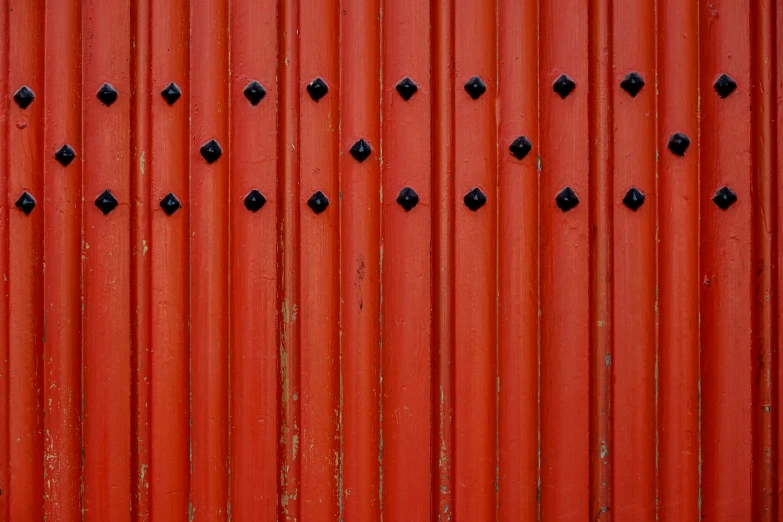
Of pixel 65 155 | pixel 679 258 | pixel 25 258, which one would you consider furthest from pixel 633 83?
pixel 25 258

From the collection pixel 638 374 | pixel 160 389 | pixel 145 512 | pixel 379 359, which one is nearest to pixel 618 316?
pixel 638 374

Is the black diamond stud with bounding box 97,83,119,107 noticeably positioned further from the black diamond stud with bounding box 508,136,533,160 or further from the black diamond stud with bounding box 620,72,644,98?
the black diamond stud with bounding box 620,72,644,98

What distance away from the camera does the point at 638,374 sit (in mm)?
1173

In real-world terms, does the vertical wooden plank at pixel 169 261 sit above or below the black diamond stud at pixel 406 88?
below

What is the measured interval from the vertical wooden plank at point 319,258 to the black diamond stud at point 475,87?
0.28 meters

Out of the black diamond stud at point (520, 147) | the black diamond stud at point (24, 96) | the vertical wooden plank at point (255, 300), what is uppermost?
the black diamond stud at point (24, 96)

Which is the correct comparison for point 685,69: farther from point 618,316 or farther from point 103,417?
point 103,417

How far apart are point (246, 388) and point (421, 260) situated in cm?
47

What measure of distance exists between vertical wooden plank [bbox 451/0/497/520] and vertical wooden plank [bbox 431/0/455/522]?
0.6 inches

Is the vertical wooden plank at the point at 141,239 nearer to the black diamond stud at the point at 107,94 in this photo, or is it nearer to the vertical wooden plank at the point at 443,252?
the black diamond stud at the point at 107,94

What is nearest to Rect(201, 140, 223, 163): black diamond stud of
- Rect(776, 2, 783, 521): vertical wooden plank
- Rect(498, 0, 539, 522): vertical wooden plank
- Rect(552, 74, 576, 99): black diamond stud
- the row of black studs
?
the row of black studs

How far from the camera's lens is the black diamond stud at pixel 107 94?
1.18 metres

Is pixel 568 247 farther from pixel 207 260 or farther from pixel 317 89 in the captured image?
pixel 207 260

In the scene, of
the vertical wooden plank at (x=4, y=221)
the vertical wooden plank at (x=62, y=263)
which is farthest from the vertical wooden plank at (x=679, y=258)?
the vertical wooden plank at (x=4, y=221)
